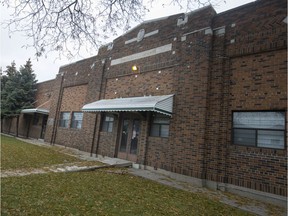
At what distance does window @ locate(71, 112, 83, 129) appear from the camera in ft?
53.5

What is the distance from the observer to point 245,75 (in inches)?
322

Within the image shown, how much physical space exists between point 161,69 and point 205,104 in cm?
345

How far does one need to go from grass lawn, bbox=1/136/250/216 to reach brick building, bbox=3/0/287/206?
1.92 m

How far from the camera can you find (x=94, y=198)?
5.51 metres

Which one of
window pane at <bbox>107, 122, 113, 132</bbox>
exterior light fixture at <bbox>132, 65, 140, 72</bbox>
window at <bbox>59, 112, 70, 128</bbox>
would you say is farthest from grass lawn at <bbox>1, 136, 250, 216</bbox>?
window at <bbox>59, 112, 70, 128</bbox>

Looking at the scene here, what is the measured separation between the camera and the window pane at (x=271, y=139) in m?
7.09

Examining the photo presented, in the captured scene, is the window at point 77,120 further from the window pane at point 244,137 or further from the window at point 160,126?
the window pane at point 244,137

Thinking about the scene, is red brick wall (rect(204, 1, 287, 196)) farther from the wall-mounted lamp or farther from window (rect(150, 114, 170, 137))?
the wall-mounted lamp

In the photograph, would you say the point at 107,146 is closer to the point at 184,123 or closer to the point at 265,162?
the point at 184,123

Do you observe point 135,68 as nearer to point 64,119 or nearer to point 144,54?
point 144,54

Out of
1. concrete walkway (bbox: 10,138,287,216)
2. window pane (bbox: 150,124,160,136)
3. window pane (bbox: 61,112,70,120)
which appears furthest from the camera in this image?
window pane (bbox: 61,112,70,120)

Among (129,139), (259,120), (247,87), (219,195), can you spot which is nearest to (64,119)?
(129,139)

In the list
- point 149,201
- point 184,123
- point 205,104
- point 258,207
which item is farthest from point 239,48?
point 149,201

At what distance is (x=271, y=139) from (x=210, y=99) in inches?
104
